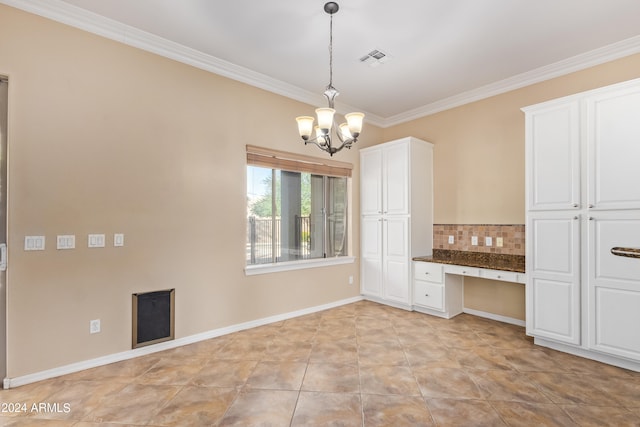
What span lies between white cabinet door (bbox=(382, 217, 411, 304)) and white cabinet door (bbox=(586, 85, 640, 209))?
2.06 m

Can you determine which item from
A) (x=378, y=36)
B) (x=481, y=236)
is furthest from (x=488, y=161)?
(x=378, y=36)

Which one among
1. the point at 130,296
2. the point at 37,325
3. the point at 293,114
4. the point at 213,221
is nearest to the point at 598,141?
the point at 293,114

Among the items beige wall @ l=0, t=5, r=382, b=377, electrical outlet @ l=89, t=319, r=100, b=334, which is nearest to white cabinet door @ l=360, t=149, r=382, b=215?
beige wall @ l=0, t=5, r=382, b=377

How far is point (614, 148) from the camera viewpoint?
2.73 meters

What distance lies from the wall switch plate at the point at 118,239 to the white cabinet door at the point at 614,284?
166 inches

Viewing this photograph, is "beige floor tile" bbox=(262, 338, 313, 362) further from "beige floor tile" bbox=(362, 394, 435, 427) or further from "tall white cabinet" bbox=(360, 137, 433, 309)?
"tall white cabinet" bbox=(360, 137, 433, 309)

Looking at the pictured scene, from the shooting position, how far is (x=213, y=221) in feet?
11.4

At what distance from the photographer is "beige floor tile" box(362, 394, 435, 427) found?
198 centimetres

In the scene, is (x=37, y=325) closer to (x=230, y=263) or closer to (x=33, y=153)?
(x=33, y=153)

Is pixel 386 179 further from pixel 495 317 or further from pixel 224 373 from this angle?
pixel 224 373

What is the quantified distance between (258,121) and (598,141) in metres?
3.43

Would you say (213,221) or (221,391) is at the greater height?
(213,221)

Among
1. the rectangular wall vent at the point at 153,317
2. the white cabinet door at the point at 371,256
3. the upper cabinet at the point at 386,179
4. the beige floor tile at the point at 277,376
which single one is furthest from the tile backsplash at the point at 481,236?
the rectangular wall vent at the point at 153,317

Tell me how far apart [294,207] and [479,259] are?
2.53 m
